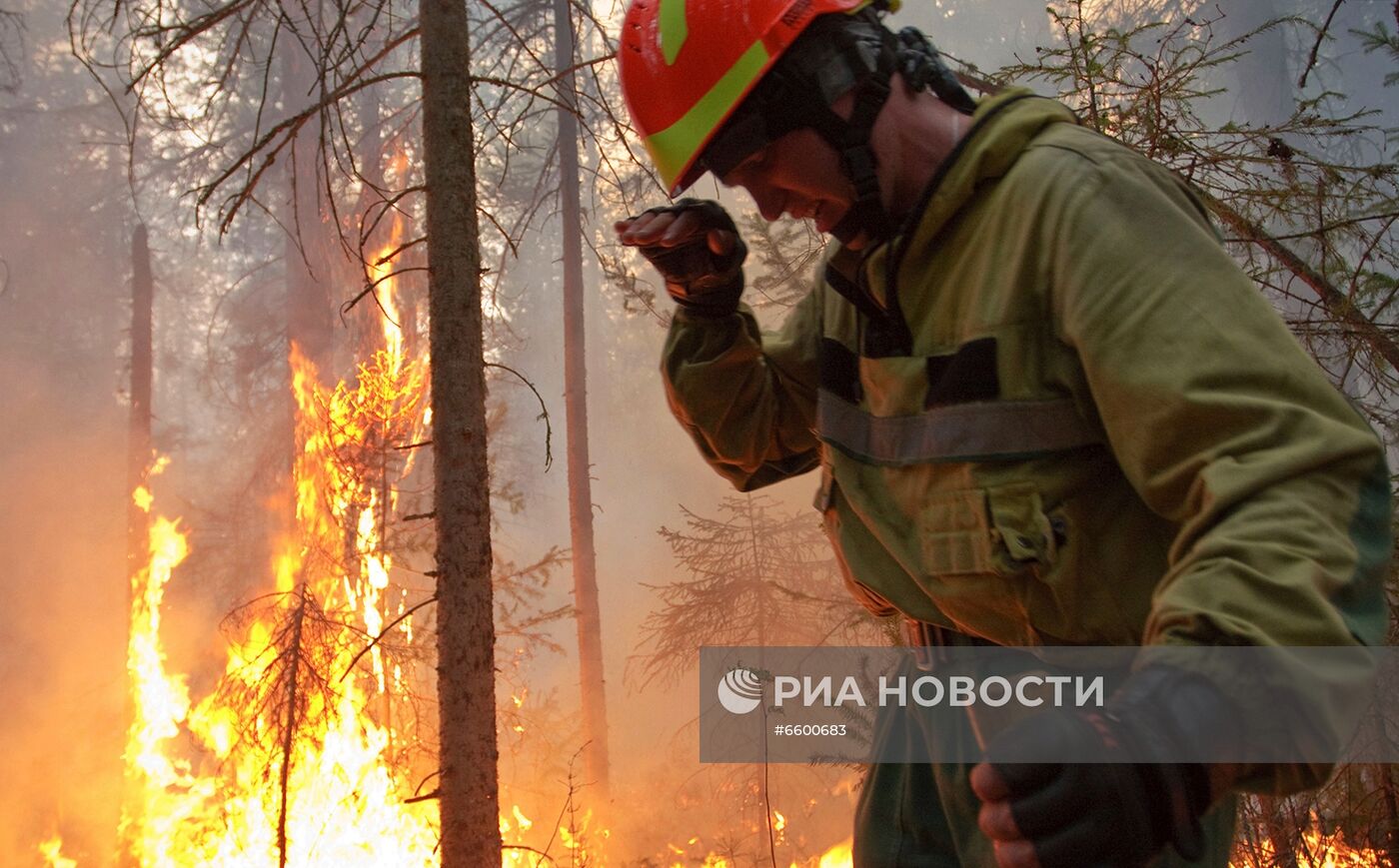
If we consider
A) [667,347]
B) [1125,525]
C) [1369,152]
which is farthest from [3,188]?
[1369,152]

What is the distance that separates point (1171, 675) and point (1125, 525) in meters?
0.43

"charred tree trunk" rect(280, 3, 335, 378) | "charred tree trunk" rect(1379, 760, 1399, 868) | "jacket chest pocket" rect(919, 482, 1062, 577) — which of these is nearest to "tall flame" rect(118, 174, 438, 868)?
"charred tree trunk" rect(280, 3, 335, 378)

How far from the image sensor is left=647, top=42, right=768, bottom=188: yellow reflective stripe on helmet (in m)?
1.89

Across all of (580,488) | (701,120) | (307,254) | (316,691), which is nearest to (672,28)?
(701,120)

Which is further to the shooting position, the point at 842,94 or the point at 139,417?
the point at 139,417

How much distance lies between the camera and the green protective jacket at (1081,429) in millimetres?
1151

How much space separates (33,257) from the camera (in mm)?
20844

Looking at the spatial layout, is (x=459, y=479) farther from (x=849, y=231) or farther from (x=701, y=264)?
(x=849, y=231)

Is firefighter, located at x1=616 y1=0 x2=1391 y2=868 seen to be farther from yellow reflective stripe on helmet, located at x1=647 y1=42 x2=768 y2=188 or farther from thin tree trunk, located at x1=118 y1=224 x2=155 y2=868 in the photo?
thin tree trunk, located at x1=118 y1=224 x2=155 y2=868

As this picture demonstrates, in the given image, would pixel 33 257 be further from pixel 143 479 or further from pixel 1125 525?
pixel 1125 525

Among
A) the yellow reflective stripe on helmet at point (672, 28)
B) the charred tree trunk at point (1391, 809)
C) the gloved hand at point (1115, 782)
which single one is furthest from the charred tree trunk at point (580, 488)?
the gloved hand at point (1115, 782)

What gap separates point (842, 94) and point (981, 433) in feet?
2.39

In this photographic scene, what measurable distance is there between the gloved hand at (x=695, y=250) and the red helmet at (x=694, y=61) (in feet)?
0.29

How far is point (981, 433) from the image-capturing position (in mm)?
1545
